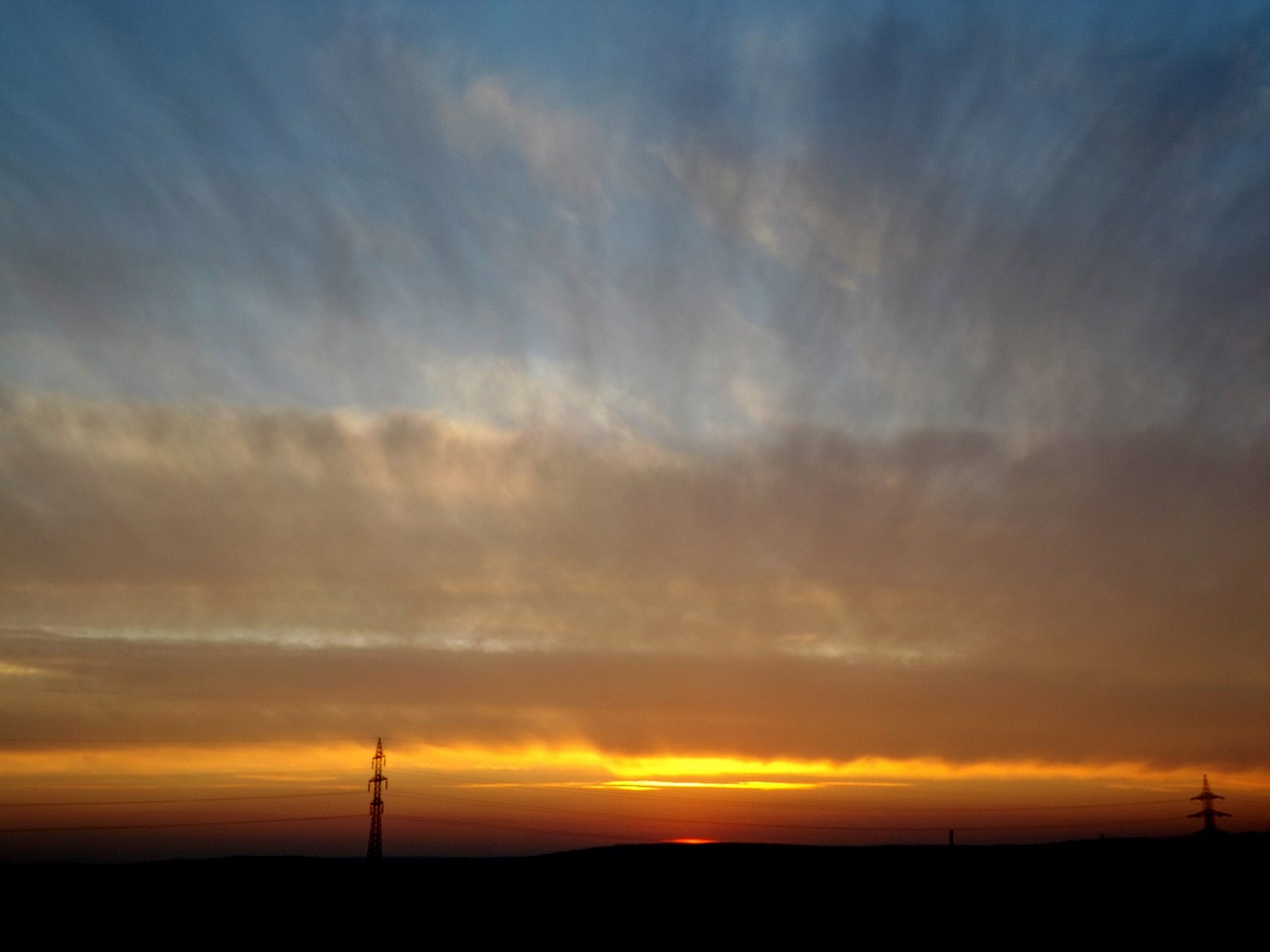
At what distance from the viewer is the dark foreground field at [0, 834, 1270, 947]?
63.8 m

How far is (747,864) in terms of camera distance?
95.2 metres

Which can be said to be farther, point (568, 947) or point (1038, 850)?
point (1038, 850)

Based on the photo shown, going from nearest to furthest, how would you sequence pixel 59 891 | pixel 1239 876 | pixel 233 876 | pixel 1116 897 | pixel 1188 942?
pixel 1188 942 < pixel 1116 897 < pixel 1239 876 < pixel 59 891 < pixel 233 876

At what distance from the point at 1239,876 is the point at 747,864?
41093 millimetres

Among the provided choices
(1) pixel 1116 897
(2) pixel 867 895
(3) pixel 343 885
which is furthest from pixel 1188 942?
(3) pixel 343 885

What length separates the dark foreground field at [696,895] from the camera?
63812 millimetres

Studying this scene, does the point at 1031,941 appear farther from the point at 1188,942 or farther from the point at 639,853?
the point at 639,853

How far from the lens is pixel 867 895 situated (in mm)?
70750

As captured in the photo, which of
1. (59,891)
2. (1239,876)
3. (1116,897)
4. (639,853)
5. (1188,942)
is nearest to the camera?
(1188,942)

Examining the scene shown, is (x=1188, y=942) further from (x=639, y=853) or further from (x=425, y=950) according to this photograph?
(x=639, y=853)

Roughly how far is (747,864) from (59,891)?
6289 centimetres

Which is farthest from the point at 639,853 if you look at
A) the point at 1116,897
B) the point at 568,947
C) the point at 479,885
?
the point at 1116,897

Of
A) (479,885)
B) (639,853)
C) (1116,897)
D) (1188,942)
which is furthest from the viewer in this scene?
(639,853)

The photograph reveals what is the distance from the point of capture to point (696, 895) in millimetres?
76688
